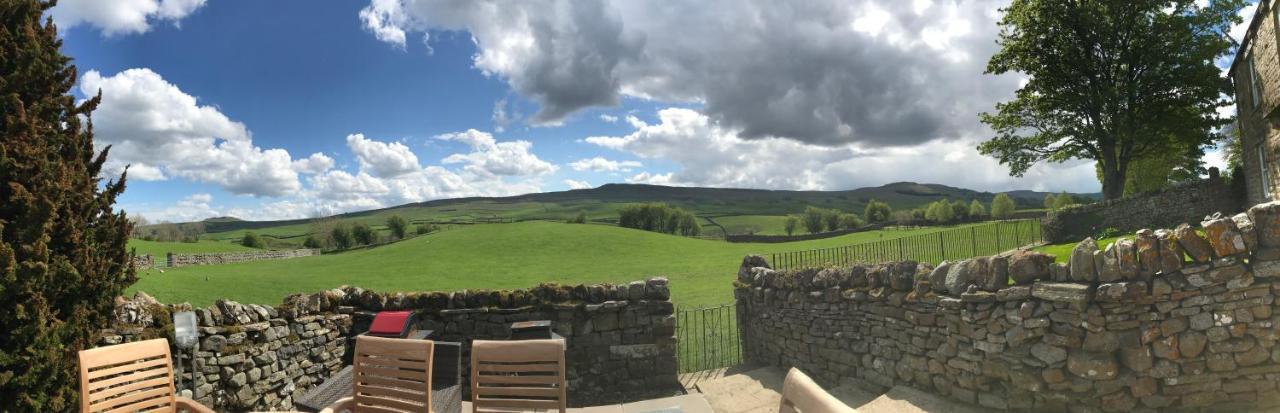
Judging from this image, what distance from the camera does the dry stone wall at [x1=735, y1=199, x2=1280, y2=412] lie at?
15.5ft

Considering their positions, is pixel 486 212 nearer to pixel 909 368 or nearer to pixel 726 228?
pixel 726 228

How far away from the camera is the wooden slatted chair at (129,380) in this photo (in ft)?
10.6

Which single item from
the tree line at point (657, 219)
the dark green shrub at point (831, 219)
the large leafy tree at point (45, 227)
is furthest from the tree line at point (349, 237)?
the large leafy tree at point (45, 227)

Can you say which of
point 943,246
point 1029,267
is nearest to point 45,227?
point 1029,267

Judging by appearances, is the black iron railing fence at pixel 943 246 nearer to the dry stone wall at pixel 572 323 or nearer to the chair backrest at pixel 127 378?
the dry stone wall at pixel 572 323

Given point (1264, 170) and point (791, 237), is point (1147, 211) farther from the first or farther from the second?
point (791, 237)

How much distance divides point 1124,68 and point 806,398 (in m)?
22.8

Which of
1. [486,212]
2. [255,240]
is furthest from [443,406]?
[486,212]

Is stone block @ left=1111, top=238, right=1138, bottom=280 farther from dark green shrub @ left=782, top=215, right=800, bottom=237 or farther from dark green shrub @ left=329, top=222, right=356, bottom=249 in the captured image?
dark green shrub @ left=782, top=215, right=800, bottom=237

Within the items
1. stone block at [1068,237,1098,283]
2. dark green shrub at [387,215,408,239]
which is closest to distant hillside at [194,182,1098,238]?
dark green shrub at [387,215,408,239]

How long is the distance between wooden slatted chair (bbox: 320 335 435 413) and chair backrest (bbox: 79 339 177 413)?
1162 mm

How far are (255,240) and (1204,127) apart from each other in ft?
256

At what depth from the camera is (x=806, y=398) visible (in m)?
1.84

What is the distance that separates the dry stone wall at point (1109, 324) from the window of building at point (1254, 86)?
1289 centimetres
